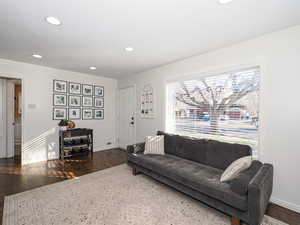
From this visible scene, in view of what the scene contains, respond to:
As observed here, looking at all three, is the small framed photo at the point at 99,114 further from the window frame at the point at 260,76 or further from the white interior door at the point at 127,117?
the window frame at the point at 260,76

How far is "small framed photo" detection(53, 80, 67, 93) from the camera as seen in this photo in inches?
157

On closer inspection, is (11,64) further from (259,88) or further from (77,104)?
(259,88)

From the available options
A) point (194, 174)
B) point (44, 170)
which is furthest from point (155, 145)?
point (44, 170)

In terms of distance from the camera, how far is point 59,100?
4.07m

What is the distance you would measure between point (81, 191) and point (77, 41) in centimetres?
245

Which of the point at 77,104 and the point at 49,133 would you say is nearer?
the point at 49,133

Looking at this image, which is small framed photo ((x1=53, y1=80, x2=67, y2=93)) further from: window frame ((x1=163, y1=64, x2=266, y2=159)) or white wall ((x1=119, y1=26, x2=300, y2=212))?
white wall ((x1=119, y1=26, x2=300, y2=212))

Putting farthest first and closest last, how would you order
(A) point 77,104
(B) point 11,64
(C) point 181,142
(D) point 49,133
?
(A) point 77,104 < (D) point 49,133 < (B) point 11,64 < (C) point 181,142

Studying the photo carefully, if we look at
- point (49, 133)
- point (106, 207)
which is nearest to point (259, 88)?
point (106, 207)

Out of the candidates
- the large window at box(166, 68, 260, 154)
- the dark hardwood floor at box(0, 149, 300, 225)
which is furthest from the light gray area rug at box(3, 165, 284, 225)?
the large window at box(166, 68, 260, 154)

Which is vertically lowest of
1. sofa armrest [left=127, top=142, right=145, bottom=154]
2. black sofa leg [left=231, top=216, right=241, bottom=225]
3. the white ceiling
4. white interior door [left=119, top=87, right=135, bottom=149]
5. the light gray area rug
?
the light gray area rug

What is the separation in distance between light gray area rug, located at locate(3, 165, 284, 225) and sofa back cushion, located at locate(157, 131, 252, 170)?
0.68 m

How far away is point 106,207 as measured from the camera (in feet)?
6.39

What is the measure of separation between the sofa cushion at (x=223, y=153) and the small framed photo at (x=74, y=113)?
3708 mm
